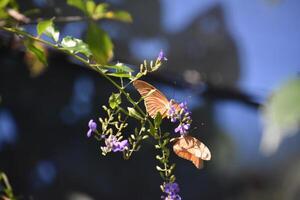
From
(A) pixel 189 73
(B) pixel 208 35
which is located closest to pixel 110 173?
(A) pixel 189 73

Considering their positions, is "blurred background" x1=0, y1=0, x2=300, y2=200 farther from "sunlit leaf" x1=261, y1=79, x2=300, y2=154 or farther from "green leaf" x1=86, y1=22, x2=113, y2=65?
"sunlit leaf" x1=261, y1=79, x2=300, y2=154

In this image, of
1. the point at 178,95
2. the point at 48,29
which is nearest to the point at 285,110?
the point at 48,29

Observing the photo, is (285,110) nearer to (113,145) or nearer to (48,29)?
(113,145)

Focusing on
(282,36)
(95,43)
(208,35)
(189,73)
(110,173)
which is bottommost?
(95,43)

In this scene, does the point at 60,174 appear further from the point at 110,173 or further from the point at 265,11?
the point at 265,11

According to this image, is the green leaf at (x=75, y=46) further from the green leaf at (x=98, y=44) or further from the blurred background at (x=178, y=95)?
the blurred background at (x=178, y=95)
